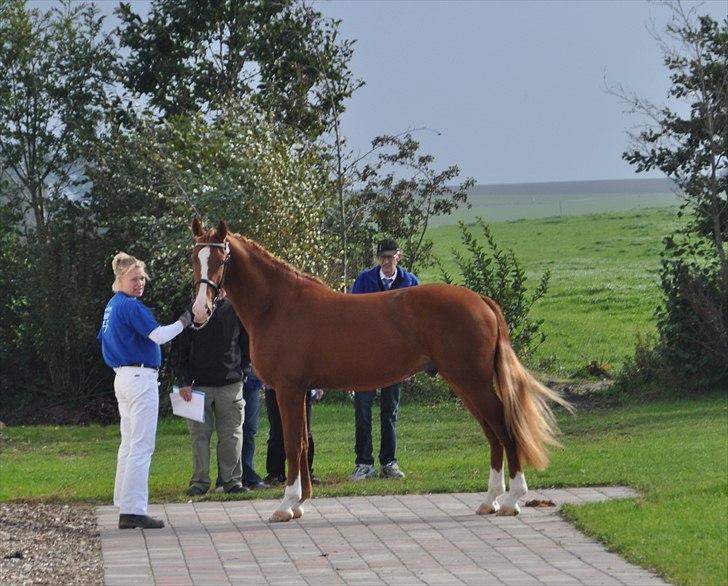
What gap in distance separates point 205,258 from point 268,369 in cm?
108

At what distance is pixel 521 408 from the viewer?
1049 centimetres

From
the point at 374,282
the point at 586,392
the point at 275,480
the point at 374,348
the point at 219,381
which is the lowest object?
the point at 586,392

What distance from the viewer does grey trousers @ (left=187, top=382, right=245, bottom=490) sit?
11867mm

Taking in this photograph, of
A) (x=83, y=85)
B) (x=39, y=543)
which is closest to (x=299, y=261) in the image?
(x=83, y=85)

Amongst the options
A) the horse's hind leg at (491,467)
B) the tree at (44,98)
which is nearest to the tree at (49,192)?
the tree at (44,98)

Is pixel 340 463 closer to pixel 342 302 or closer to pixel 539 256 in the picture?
pixel 342 302

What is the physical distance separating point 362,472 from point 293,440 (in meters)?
2.27

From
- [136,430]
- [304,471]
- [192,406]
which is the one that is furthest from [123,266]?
[304,471]

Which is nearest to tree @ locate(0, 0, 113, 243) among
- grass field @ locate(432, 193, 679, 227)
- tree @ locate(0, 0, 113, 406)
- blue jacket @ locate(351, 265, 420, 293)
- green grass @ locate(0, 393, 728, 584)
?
tree @ locate(0, 0, 113, 406)

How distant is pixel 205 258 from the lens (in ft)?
33.7

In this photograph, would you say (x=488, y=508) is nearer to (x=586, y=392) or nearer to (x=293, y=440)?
(x=293, y=440)

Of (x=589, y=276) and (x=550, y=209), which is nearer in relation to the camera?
(x=589, y=276)

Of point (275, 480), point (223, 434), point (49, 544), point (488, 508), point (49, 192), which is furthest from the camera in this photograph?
point (49, 192)

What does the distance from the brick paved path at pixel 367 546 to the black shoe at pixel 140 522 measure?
5 cm
